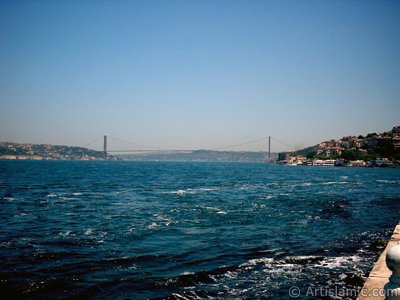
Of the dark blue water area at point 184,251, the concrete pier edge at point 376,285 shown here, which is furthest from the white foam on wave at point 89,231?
the concrete pier edge at point 376,285

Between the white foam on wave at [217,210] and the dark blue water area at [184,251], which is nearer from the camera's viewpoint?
the dark blue water area at [184,251]

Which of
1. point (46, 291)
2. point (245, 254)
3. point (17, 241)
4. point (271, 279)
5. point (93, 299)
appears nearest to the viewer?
point (93, 299)

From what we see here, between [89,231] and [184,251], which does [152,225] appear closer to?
[89,231]

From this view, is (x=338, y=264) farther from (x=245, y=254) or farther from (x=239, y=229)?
(x=239, y=229)

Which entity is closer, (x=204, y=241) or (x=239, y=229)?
(x=204, y=241)

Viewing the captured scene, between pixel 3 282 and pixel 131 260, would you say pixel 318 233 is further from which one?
pixel 3 282

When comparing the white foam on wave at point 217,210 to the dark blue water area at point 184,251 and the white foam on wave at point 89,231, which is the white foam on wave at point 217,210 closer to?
the dark blue water area at point 184,251

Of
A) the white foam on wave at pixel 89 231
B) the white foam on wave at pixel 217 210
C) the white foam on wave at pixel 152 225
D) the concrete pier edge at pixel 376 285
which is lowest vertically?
the white foam on wave at pixel 217 210

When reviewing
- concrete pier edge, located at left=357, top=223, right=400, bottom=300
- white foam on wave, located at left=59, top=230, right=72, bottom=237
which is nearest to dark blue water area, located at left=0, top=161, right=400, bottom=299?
white foam on wave, located at left=59, top=230, right=72, bottom=237

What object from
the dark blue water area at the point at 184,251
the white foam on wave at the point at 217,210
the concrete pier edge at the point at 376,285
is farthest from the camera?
the white foam on wave at the point at 217,210

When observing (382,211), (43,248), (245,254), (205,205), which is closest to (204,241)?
(245,254)

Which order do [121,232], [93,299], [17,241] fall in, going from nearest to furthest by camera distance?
[93,299], [17,241], [121,232]
